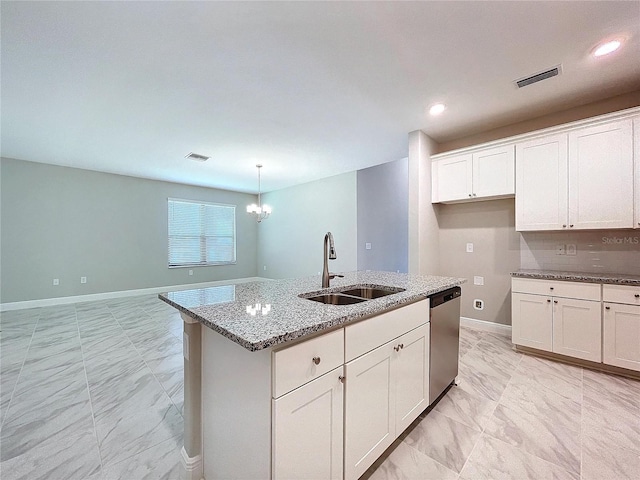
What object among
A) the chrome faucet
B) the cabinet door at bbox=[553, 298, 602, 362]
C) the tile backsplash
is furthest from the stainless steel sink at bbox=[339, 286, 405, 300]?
the tile backsplash

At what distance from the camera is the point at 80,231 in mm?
5316

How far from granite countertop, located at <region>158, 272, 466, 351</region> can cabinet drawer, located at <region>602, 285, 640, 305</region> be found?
1.60 metres

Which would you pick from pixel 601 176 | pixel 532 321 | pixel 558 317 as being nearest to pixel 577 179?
pixel 601 176

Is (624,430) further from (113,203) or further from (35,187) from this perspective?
(35,187)

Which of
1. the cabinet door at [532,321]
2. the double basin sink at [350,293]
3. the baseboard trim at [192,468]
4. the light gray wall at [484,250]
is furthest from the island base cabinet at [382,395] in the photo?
the light gray wall at [484,250]

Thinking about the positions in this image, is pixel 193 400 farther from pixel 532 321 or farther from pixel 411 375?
pixel 532 321

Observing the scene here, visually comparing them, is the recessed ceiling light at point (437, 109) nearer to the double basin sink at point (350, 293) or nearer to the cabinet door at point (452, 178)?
the cabinet door at point (452, 178)

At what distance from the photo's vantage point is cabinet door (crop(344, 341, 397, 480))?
3.97 ft

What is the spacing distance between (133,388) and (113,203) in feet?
16.1

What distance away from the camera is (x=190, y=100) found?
9.12 ft

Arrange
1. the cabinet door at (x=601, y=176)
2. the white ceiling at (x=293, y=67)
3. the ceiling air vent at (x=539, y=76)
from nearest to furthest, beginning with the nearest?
the white ceiling at (x=293, y=67) → the ceiling air vent at (x=539, y=76) → the cabinet door at (x=601, y=176)

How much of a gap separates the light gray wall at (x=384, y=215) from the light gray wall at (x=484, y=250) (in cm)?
175

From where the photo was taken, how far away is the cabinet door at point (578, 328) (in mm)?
2434

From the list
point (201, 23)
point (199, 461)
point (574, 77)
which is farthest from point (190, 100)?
point (574, 77)
